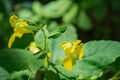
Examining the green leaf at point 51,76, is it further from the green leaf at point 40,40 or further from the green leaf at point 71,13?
the green leaf at point 71,13

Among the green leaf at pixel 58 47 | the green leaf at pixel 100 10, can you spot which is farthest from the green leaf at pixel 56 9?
the green leaf at pixel 58 47

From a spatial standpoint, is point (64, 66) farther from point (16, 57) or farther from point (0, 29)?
point (0, 29)

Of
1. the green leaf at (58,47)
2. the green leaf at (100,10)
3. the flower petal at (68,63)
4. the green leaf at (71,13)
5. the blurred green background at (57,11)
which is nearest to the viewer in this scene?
the flower petal at (68,63)

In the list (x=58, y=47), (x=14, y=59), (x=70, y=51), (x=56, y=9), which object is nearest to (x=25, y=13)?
(x=56, y=9)

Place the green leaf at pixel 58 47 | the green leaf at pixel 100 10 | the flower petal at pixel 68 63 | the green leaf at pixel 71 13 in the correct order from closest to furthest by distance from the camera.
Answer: the flower petal at pixel 68 63, the green leaf at pixel 58 47, the green leaf at pixel 71 13, the green leaf at pixel 100 10

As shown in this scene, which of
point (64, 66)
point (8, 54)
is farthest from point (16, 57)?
point (64, 66)

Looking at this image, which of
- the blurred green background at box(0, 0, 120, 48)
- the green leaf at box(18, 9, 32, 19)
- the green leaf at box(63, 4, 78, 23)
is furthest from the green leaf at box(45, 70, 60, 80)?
the green leaf at box(18, 9, 32, 19)

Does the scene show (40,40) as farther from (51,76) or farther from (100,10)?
(100,10)

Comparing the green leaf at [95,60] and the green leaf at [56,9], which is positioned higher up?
the green leaf at [95,60]
